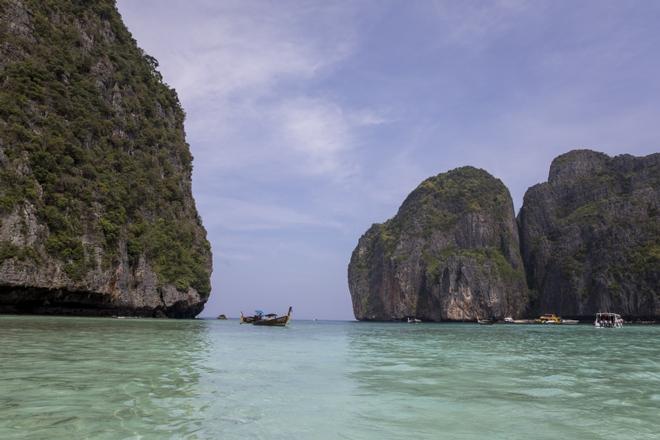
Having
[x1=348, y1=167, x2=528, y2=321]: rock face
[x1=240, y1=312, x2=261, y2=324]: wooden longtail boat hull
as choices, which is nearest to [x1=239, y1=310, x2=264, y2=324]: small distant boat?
[x1=240, y1=312, x2=261, y2=324]: wooden longtail boat hull

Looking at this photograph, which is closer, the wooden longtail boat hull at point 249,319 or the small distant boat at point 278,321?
the small distant boat at point 278,321

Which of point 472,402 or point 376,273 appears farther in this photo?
point 376,273

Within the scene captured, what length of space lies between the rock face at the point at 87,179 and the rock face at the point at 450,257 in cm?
5794

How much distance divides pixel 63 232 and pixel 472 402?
37.5 m

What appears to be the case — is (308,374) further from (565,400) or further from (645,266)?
(645,266)

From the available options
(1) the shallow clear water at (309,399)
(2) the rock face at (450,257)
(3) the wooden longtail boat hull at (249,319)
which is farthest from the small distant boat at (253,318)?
(2) the rock face at (450,257)

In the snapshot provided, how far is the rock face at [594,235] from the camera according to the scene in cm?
8319

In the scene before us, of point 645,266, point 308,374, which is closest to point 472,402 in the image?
point 308,374

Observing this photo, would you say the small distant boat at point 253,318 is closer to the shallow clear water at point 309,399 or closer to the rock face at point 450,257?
the shallow clear water at point 309,399

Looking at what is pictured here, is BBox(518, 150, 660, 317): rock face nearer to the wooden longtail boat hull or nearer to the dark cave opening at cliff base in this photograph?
the wooden longtail boat hull

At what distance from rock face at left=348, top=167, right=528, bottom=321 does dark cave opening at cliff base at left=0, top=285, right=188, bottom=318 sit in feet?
222

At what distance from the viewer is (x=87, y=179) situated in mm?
41250

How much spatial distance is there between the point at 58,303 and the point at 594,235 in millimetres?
92181

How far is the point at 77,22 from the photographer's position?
163 ft
